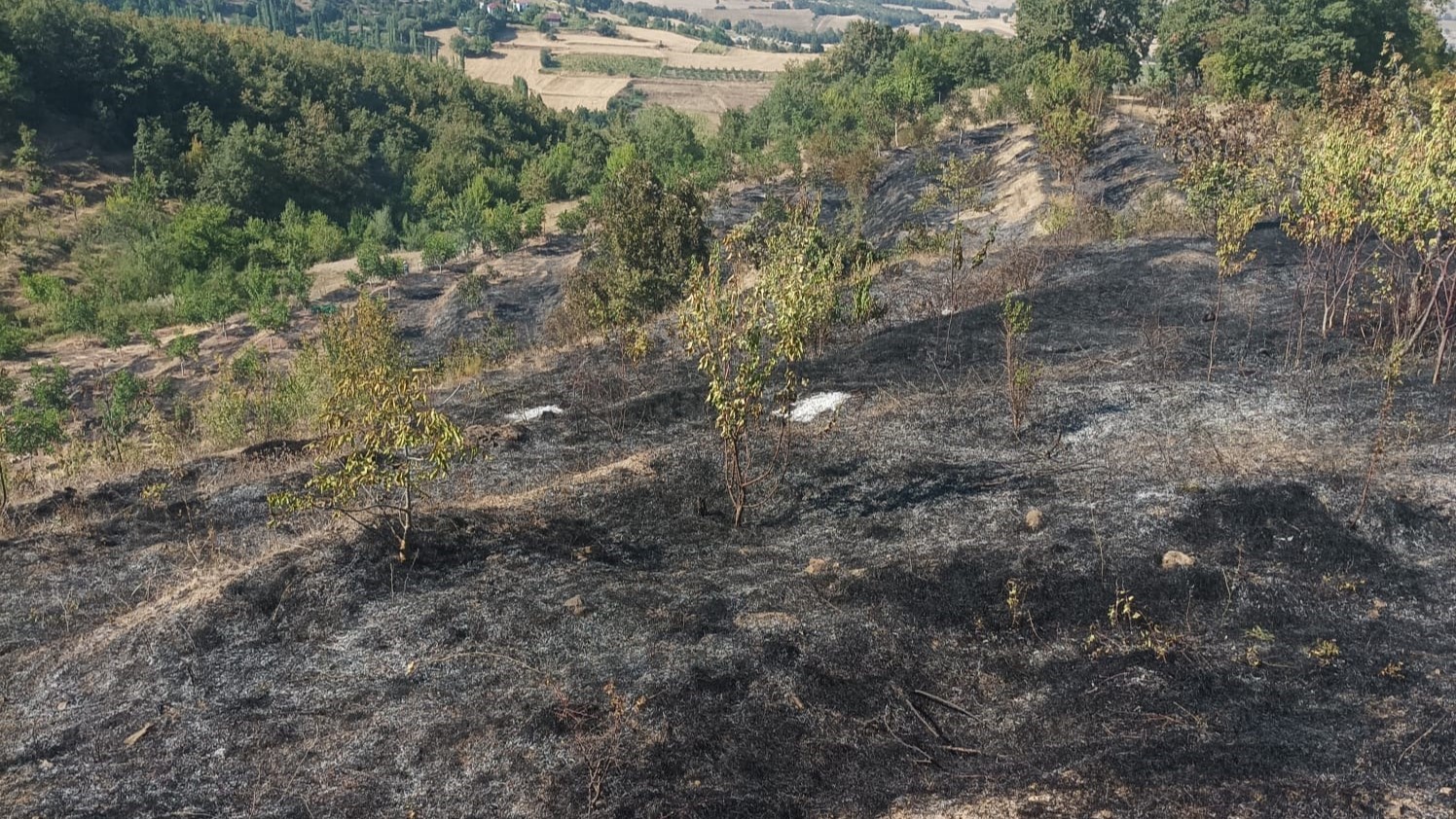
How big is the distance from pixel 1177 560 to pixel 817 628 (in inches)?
156

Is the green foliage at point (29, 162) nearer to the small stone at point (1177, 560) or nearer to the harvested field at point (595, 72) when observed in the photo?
the small stone at point (1177, 560)

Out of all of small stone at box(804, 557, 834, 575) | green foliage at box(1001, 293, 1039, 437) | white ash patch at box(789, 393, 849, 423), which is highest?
green foliage at box(1001, 293, 1039, 437)

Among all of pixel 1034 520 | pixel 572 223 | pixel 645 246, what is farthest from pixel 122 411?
pixel 572 223

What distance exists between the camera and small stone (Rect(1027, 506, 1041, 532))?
34.7 feet

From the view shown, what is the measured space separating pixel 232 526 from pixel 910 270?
57.7 ft

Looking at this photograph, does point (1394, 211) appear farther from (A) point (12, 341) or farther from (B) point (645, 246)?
(A) point (12, 341)

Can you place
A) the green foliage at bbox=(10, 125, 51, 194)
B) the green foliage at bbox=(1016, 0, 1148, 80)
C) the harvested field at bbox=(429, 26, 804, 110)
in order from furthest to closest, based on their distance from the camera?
1. the harvested field at bbox=(429, 26, 804, 110)
2. the green foliage at bbox=(1016, 0, 1148, 80)
3. the green foliage at bbox=(10, 125, 51, 194)

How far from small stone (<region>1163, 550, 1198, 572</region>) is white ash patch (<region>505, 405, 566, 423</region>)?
35.7 ft

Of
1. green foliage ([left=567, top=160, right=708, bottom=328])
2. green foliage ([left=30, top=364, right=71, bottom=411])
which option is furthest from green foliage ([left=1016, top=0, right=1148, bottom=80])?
green foliage ([left=30, top=364, right=71, bottom=411])

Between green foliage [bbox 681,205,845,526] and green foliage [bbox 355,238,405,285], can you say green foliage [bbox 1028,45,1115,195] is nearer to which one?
green foliage [bbox 681,205,845,526]

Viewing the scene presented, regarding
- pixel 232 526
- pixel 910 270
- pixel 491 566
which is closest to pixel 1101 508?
pixel 491 566

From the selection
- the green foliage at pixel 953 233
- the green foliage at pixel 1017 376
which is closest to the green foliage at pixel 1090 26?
the green foliage at pixel 953 233

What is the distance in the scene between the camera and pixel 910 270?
24.4m

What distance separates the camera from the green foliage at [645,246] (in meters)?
22.2
